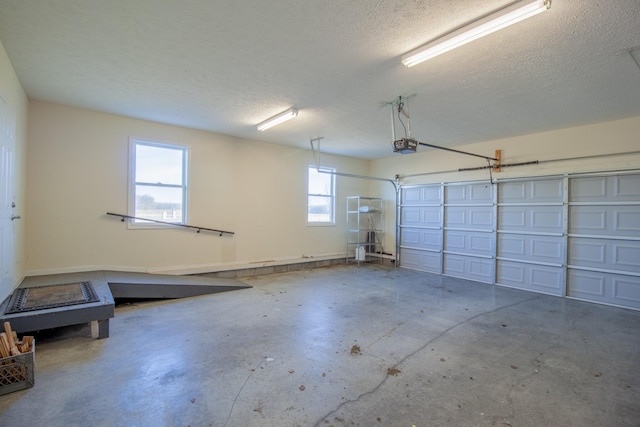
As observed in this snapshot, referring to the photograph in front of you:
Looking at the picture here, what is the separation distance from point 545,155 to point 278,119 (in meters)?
4.78

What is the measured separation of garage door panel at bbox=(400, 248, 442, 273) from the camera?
7039 millimetres

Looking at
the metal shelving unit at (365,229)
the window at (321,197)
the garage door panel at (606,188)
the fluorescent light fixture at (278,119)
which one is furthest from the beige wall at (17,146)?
the garage door panel at (606,188)

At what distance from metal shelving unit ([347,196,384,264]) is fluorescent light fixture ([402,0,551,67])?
17.3 ft

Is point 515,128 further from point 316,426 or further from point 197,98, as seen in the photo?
point 316,426

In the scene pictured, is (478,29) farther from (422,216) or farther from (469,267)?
(422,216)

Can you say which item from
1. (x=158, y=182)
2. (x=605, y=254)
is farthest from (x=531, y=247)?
(x=158, y=182)

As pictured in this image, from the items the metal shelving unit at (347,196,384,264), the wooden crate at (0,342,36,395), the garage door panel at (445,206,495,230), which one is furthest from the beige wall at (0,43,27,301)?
the garage door panel at (445,206,495,230)

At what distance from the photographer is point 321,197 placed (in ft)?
25.5

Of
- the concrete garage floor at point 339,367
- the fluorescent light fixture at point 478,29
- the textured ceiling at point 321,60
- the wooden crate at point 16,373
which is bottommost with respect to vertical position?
the concrete garage floor at point 339,367

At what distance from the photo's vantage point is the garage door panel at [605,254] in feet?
15.0

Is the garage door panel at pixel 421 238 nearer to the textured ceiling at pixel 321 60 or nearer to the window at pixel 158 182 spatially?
the textured ceiling at pixel 321 60

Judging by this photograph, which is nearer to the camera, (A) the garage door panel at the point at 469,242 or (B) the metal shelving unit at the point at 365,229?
(A) the garage door panel at the point at 469,242

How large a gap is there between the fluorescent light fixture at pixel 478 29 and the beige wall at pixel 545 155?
3976mm

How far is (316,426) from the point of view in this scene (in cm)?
192
